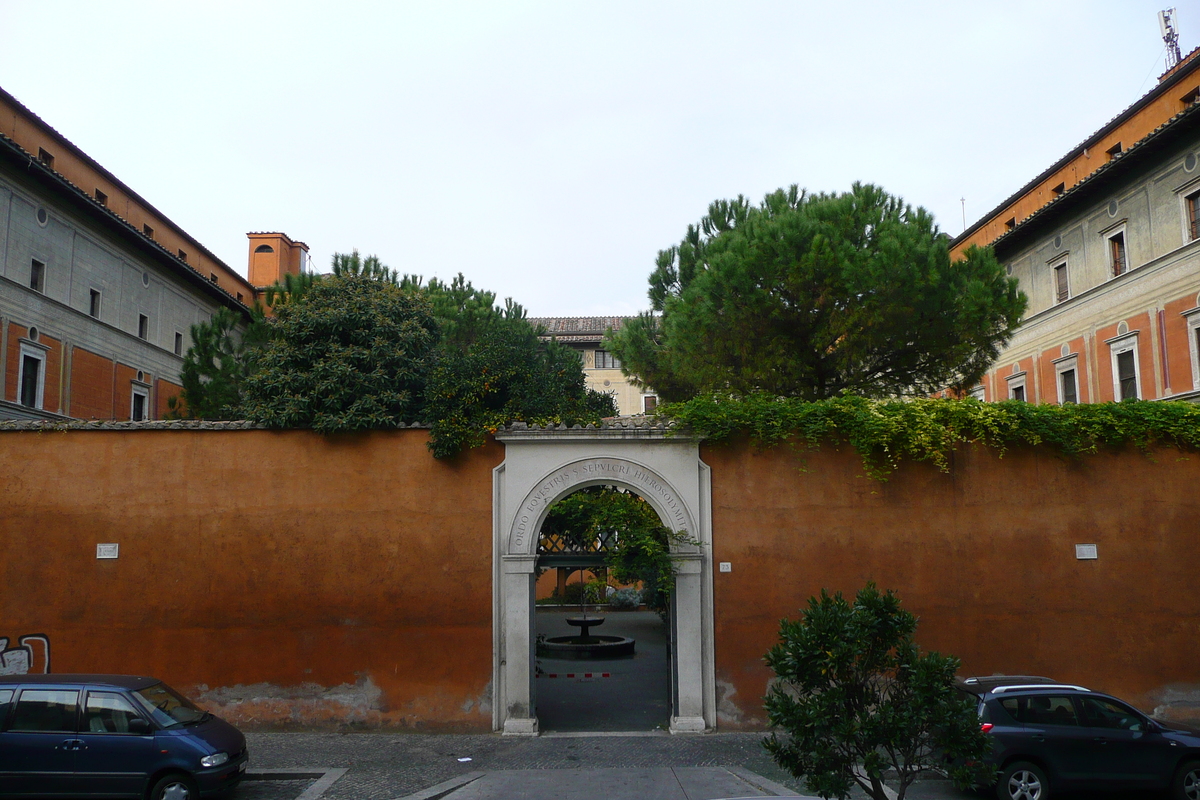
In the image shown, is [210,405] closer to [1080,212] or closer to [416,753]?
[416,753]

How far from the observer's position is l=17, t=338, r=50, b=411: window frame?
22.6 metres

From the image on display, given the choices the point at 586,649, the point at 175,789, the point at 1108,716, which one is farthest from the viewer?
the point at 586,649

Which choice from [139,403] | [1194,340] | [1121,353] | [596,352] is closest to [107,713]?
[139,403]

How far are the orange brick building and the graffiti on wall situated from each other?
1249cm

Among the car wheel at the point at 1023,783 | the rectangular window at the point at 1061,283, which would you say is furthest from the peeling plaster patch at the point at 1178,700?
the rectangular window at the point at 1061,283

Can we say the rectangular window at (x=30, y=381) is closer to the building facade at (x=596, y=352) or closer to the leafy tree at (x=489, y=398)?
the leafy tree at (x=489, y=398)

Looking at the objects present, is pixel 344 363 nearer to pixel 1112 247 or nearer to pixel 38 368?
pixel 38 368

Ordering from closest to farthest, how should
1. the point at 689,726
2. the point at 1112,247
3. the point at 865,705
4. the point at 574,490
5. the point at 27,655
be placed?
the point at 865,705 < the point at 689,726 < the point at 27,655 < the point at 574,490 < the point at 1112,247

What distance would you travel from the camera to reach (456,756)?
10320mm

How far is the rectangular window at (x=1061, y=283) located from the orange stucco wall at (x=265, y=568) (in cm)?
2273

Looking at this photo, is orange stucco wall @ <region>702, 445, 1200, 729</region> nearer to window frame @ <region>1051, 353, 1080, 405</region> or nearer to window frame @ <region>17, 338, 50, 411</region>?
window frame @ <region>1051, 353, 1080, 405</region>

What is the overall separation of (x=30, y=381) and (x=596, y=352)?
28.8 metres

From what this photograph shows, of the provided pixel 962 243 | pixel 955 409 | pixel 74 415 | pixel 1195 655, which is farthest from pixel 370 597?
pixel 962 243

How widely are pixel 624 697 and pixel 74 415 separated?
19.1 meters
